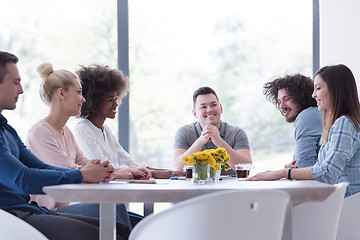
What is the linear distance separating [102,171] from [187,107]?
3.81 meters

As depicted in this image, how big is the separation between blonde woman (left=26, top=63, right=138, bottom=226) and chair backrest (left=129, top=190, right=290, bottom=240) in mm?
1129

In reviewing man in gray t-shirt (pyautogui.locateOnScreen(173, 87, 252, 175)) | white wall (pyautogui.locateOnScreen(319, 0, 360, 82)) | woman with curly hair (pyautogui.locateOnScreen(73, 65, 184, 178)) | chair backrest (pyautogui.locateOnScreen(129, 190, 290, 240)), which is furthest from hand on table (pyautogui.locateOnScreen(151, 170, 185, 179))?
white wall (pyautogui.locateOnScreen(319, 0, 360, 82))

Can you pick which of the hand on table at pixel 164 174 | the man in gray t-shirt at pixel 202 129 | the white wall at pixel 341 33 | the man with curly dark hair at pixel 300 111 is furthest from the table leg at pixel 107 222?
the white wall at pixel 341 33

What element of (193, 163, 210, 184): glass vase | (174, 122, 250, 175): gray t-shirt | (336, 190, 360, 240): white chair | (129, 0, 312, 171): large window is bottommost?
(336, 190, 360, 240): white chair

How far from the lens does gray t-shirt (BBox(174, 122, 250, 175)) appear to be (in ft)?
12.2

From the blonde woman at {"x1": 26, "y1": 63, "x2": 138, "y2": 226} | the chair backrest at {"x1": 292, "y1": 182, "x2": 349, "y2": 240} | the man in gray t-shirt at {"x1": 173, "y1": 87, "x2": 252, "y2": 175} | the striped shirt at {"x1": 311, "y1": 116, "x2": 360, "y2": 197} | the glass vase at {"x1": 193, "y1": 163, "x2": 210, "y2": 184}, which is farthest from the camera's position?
the man in gray t-shirt at {"x1": 173, "y1": 87, "x2": 252, "y2": 175}

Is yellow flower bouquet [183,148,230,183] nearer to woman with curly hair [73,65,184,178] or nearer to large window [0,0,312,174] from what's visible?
woman with curly hair [73,65,184,178]

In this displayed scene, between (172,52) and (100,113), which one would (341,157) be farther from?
(172,52)

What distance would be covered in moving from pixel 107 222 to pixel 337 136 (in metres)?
1.31

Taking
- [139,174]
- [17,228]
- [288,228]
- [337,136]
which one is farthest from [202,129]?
[17,228]

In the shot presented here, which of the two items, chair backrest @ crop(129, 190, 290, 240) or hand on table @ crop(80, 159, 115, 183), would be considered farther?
hand on table @ crop(80, 159, 115, 183)

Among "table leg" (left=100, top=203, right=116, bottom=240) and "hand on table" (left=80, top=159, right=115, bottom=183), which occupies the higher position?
"hand on table" (left=80, top=159, right=115, bottom=183)

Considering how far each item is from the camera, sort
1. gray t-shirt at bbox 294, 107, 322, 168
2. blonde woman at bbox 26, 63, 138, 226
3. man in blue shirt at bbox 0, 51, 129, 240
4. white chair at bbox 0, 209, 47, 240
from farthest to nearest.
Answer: gray t-shirt at bbox 294, 107, 322, 168 < blonde woman at bbox 26, 63, 138, 226 < man in blue shirt at bbox 0, 51, 129, 240 < white chair at bbox 0, 209, 47, 240

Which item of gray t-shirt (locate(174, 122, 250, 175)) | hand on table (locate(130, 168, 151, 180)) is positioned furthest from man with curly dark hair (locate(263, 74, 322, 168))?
hand on table (locate(130, 168, 151, 180))
